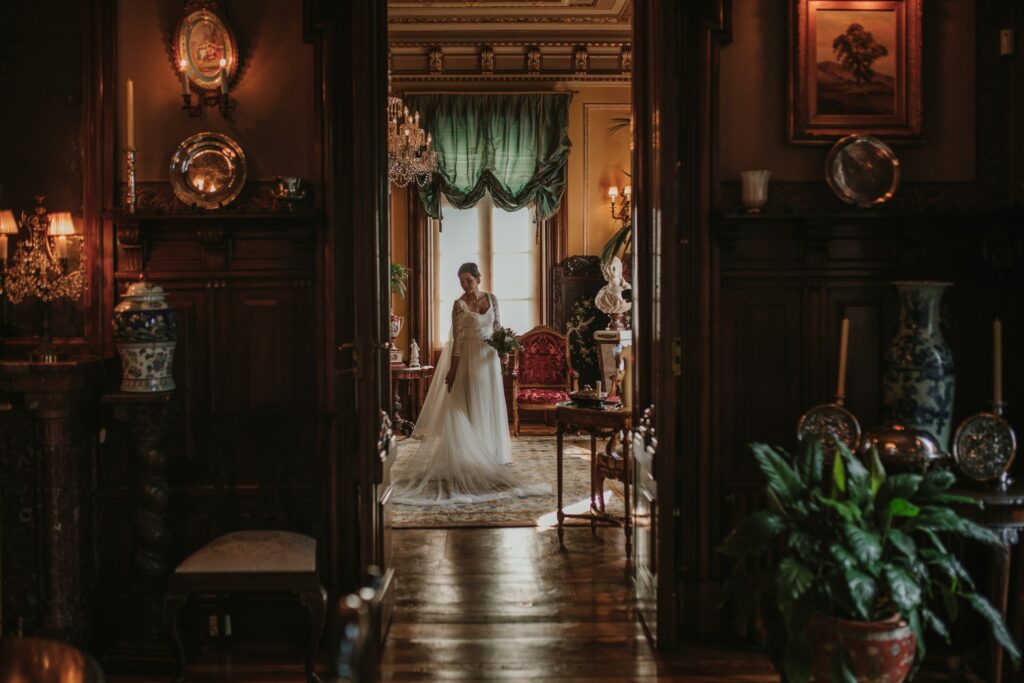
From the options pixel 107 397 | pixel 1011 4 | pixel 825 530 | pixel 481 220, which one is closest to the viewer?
pixel 825 530

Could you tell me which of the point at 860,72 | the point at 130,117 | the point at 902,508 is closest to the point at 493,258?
the point at 860,72

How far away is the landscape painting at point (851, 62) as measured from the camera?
390 centimetres

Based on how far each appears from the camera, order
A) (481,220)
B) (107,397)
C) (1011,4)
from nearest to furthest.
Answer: (107,397) < (1011,4) < (481,220)

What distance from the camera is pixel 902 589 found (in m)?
2.73

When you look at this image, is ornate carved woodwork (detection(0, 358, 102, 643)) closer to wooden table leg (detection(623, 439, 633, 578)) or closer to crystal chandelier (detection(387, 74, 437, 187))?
wooden table leg (detection(623, 439, 633, 578))

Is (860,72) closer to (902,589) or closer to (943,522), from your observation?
(943,522)

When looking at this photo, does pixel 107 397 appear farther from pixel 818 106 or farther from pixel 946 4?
pixel 946 4

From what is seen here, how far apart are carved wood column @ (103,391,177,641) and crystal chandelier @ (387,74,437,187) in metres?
4.73

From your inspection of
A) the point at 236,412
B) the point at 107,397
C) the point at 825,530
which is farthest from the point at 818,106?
the point at 107,397

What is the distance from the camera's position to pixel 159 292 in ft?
11.8

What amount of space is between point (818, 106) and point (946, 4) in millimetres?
739

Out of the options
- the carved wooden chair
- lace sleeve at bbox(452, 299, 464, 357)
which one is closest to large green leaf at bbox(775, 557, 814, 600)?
the carved wooden chair

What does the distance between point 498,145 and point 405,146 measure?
67.1 inches

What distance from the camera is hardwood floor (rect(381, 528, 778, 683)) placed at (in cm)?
353
